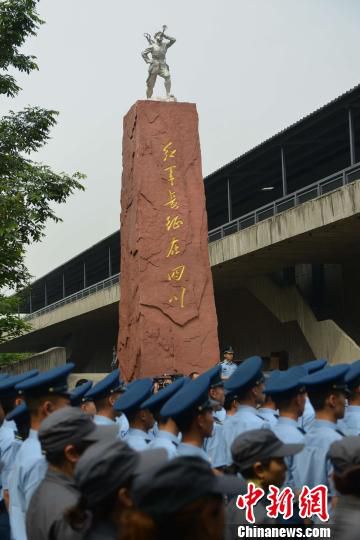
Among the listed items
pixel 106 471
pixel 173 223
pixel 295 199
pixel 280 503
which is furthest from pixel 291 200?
pixel 106 471

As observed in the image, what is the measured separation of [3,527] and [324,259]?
48.3 ft

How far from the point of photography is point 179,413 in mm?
3557

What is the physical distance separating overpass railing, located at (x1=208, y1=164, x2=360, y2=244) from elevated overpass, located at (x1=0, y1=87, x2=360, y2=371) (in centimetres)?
2

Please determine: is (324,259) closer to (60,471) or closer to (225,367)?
(225,367)

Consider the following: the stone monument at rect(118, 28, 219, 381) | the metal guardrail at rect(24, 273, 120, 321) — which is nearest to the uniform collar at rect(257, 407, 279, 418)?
the stone monument at rect(118, 28, 219, 381)

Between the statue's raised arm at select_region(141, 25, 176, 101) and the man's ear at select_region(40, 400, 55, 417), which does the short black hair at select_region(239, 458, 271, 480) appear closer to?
the man's ear at select_region(40, 400, 55, 417)

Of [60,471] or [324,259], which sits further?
[324,259]

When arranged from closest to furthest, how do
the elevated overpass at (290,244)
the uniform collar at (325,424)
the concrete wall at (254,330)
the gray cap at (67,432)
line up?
the gray cap at (67,432) < the uniform collar at (325,424) < the elevated overpass at (290,244) < the concrete wall at (254,330)

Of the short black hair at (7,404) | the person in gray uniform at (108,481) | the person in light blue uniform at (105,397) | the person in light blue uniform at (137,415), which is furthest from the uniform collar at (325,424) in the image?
the short black hair at (7,404)

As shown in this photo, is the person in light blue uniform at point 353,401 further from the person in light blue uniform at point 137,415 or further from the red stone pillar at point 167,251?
the red stone pillar at point 167,251

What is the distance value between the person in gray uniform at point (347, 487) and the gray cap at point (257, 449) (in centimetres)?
19

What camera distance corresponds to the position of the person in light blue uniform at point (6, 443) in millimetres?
4363

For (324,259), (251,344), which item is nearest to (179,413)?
(324,259)

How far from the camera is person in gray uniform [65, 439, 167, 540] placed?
2299 millimetres
